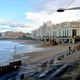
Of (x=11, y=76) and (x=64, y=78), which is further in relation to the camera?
(x=11, y=76)

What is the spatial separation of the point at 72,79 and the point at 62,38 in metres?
117

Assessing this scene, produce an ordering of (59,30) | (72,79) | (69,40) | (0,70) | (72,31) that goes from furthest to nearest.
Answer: (59,30)
(72,31)
(69,40)
(0,70)
(72,79)

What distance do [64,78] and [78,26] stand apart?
Result: 115650 mm

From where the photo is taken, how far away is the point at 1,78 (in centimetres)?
2306

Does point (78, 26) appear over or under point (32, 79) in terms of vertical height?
over

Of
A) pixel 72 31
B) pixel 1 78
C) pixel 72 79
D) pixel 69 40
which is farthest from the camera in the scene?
pixel 72 31

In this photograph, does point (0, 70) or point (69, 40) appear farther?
point (69, 40)

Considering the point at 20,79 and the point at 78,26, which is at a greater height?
the point at 78,26

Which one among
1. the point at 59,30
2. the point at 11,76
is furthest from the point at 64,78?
the point at 59,30

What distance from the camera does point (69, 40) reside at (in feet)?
412

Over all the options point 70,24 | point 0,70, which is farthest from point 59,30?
point 0,70

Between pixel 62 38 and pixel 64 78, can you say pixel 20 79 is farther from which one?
pixel 62 38

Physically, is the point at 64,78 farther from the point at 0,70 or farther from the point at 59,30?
the point at 59,30

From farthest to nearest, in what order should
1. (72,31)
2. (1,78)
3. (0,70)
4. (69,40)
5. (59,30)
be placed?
1. (59,30)
2. (72,31)
3. (69,40)
4. (0,70)
5. (1,78)
